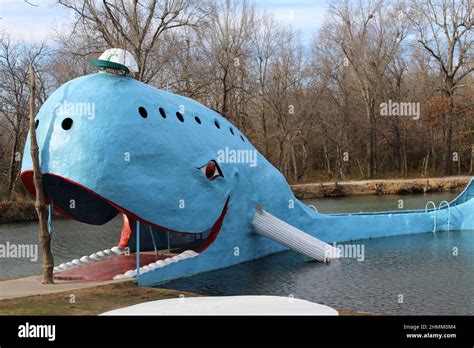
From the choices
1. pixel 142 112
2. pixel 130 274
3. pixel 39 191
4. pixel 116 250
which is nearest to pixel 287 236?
pixel 116 250

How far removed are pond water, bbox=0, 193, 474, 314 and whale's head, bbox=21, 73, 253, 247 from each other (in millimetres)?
1987

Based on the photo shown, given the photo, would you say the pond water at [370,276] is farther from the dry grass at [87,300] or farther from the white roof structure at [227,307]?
the white roof structure at [227,307]

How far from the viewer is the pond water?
1250 centimetres

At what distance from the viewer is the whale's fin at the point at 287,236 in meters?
17.0

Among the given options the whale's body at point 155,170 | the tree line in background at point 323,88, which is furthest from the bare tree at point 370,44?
the whale's body at point 155,170

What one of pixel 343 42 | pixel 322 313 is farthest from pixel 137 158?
pixel 343 42

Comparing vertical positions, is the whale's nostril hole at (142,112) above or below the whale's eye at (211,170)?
above

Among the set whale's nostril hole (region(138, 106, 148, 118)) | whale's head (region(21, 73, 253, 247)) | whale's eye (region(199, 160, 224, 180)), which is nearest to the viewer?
whale's head (region(21, 73, 253, 247))

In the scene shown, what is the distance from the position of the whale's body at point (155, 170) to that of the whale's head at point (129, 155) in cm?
2

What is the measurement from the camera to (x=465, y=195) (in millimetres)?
24188

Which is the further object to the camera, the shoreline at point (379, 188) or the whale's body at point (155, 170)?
the shoreline at point (379, 188)

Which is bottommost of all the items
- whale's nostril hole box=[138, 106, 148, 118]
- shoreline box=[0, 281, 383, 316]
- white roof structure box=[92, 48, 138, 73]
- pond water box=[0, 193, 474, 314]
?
pond water box=[0, 193, 474, 314]

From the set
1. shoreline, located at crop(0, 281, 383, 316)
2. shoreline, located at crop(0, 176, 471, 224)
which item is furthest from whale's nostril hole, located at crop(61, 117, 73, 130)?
shoreline, located at crop(0, 176, 471, 224)

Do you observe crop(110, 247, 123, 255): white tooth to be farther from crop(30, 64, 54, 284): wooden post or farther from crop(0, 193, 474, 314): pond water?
crop(30, 64, 54, 284): wooden post
